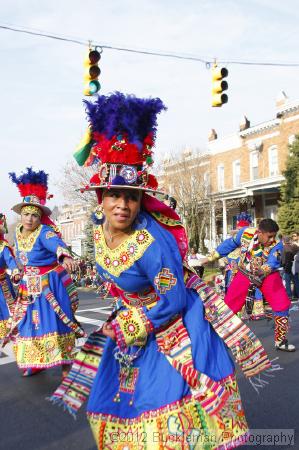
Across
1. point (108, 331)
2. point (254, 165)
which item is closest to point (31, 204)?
point (108, 331)

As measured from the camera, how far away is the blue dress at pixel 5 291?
646 cm

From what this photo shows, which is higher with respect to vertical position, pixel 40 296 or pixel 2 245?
pixel 2 245

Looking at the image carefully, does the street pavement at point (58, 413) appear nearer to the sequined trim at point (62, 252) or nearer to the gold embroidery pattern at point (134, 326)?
the sequined trim at point (62, 252)

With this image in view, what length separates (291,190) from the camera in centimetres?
2352

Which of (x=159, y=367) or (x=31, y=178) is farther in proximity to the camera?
(x=31, y=178)

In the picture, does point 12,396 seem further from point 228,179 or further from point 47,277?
point 228,179

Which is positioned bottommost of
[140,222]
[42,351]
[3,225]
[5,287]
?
[42,351]

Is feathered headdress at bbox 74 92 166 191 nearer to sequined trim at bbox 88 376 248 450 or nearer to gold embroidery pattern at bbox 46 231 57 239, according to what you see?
sequined trim at bbox 88 376 248 450

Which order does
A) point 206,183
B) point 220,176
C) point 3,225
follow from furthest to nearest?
1. point 220,176
2. point 206,183
3. point 3,225

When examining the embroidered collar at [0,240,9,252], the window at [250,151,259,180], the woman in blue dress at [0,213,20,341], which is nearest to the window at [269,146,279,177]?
the window at [250,151,259,180]

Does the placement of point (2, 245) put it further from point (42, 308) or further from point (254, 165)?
point (254, 165)

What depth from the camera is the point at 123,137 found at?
2602 millimetres

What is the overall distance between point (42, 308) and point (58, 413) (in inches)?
53.5

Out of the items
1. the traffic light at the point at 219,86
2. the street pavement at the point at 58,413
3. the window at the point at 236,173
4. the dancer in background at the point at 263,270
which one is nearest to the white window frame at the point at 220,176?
the window at the point at 236,173
